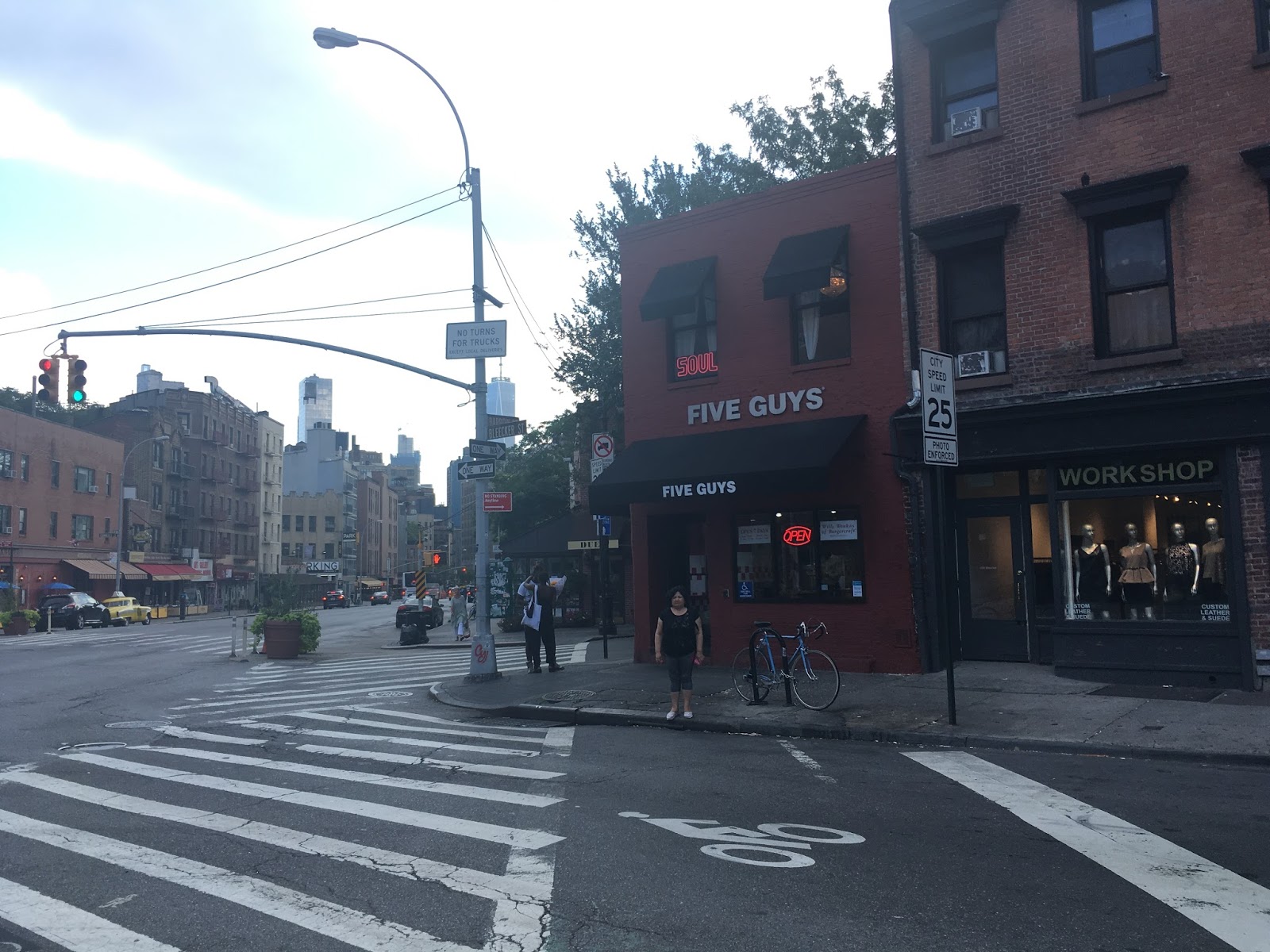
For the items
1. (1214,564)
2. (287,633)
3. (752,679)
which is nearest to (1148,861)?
(752,679)

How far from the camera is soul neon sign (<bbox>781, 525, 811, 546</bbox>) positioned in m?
16.6

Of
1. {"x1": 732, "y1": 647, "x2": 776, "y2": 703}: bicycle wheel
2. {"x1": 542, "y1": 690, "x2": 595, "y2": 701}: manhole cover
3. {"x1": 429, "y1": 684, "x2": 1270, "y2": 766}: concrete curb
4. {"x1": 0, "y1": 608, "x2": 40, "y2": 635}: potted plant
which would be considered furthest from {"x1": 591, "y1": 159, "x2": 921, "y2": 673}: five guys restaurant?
{"x1": 0, "y1": 608, "x2": 40, "y2": 635}: potted plant

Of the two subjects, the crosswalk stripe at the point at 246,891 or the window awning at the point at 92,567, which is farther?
the window awning at the point at 92,567

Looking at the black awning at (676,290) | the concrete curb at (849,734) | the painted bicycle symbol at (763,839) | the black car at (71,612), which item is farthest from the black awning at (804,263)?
the black car at (71,612)

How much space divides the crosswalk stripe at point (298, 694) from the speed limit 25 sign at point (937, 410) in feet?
34.9

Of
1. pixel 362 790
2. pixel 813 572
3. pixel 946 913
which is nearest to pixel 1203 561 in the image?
pixel 813 572

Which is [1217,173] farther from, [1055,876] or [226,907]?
[226,907]

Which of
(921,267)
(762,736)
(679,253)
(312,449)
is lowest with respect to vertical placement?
(762,736)

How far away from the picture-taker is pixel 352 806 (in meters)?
8.28

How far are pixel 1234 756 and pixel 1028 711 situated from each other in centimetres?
272

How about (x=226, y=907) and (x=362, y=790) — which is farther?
(x=362, y=790)

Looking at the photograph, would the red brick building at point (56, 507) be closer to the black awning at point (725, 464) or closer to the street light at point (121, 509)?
the street light at point (121, 509)

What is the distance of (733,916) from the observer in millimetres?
5340

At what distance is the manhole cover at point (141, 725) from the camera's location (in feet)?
44.2
